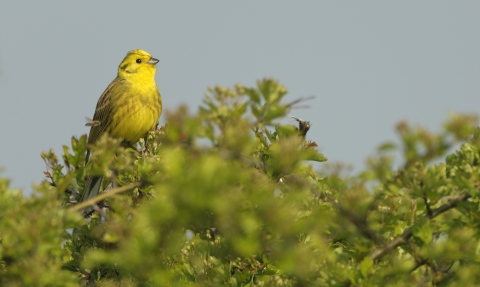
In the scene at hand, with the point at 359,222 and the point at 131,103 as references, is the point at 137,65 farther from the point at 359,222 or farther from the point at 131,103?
the point at 359,222

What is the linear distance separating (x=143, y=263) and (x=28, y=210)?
2.02 feet

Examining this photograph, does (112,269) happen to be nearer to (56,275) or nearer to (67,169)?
(67,169)

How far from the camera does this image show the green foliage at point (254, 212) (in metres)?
2.26

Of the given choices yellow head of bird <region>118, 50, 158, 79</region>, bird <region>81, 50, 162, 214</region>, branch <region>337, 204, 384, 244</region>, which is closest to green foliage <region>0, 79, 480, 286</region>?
branch <region>337, 204, 384, 244</region>

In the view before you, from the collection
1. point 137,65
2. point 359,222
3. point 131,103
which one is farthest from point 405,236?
point 137,65

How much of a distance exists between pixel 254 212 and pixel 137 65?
7.03m

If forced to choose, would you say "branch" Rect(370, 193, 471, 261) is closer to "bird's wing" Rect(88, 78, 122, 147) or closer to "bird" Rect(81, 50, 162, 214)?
"bird" Rect(81, 50, 162, 214)

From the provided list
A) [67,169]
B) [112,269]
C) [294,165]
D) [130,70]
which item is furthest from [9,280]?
[130,70]

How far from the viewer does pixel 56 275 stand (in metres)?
2.61

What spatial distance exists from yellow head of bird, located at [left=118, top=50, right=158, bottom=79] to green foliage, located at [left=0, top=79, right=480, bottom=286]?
5.71 meters

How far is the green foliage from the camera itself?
2.26 m

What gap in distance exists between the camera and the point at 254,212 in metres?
2.37

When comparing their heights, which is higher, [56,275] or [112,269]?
[112,269]

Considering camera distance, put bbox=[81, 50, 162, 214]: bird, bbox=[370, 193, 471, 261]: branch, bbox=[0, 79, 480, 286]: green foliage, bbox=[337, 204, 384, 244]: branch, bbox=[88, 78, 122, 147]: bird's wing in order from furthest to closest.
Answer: bbox=[88, 78, 122, 147]: bird's wing < bbox=[81, 50, 162, 214]: bird < bbox=[370, 193, 471, 261]: branch < bbox=[337, 204, 384, 244]: branch < bbox=[0, 79, 480, 286]: green foliage
